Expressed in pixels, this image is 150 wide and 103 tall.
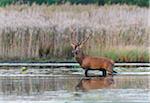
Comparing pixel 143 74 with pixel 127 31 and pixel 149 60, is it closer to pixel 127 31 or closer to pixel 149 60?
pixel 149 60

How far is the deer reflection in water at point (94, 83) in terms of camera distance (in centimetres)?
1681

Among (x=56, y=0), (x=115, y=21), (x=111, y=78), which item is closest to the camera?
(x=111, y=78)

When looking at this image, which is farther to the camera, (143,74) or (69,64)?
(69,64)

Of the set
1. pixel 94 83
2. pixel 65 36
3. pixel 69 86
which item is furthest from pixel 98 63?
pixel 65 36

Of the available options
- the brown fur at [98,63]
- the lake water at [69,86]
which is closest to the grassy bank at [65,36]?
the lake water at [69,86]

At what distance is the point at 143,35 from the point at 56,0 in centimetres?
1642

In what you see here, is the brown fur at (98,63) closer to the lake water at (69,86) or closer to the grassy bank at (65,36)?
the lake water at (69,86)

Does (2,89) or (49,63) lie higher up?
(2,89)

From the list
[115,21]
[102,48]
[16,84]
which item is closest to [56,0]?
[115,21]

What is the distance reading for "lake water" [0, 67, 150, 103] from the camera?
14.5 m

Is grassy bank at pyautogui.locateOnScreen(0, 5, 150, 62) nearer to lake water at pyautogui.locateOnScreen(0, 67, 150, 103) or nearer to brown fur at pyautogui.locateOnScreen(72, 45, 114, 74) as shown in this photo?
lake water at pyautogui.locateOnScreen(0, 67, 150, 103)

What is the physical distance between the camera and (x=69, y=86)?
17.0 m

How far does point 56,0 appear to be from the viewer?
42688 millimetres

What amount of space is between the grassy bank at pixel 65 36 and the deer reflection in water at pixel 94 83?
5.79 m
